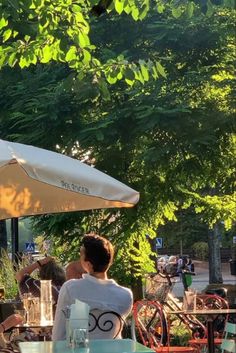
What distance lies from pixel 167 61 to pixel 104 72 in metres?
5.19

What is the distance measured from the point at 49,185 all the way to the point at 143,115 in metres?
5.22

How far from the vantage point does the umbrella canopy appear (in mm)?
5094

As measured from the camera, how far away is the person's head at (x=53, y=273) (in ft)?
26.3

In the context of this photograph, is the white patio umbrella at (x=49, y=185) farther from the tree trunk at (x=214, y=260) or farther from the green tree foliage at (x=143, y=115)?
the tree trunk at (x=214, y=260)

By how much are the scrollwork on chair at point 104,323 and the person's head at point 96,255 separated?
29 centimetres

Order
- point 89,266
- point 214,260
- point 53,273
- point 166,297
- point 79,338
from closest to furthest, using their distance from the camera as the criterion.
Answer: point 79,338 < point 89,266 < point 53,273 < point 166,297 < point 214,260

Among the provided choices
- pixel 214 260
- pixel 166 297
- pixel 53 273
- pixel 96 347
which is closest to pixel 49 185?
pixel 96 347

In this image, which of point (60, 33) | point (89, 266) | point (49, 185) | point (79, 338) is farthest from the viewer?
point (60, 33)

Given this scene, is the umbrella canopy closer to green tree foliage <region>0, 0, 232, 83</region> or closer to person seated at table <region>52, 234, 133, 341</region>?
person seated at table <region>52, 234, 133, 341</region>

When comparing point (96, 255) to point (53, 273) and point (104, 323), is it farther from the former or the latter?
→ point (53, 273)

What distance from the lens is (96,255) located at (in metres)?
4.73

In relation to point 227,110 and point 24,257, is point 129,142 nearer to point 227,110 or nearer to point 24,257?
point 227,110

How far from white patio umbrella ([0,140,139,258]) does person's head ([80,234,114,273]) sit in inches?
24.1

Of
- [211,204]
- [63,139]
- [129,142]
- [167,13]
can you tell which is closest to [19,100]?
[63,139]
